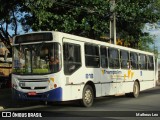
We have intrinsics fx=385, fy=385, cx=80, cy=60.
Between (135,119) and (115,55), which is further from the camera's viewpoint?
(115,55)

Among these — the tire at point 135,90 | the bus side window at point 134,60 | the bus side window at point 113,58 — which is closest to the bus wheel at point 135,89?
the tire at point 135,90

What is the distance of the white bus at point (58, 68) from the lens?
13.8m

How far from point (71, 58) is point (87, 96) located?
1.90m

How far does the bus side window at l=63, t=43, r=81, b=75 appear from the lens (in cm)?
1405

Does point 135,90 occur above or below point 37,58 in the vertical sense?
below

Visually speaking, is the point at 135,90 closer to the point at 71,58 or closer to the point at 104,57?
the point at 104,57

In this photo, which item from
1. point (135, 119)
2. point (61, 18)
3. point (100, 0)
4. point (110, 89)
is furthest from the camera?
point (100, 0)

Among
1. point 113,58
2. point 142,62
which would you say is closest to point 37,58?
point 113,58

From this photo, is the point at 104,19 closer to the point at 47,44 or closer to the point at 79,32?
the point at 79,32

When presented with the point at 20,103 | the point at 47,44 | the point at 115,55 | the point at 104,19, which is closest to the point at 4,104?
the point at 20,103

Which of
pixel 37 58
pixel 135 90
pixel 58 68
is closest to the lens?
pixel 58 68

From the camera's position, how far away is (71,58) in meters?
14.4

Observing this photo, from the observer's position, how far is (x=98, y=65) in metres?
16.5

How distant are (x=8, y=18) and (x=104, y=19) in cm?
599
